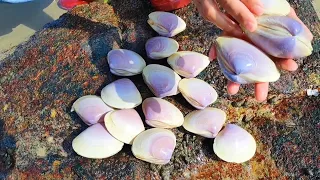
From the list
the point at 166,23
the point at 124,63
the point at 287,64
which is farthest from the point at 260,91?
the point at 166,23

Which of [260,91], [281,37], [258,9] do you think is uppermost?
[258,9]

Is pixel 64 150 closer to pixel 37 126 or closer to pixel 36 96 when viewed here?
pixel 37 126

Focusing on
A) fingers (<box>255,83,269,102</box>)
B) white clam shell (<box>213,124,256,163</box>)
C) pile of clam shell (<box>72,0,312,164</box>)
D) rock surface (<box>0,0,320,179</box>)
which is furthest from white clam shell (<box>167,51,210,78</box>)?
fingers (<box>255,83,269,102</box>)

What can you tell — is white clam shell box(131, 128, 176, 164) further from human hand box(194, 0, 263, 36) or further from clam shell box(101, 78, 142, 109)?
human hand box(194, 0, 263, 36)

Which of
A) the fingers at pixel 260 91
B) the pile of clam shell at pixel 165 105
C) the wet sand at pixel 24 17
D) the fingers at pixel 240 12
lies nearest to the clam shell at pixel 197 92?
the pile of clam shell at pixel 165 105

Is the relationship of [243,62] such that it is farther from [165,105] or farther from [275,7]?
[165,105]

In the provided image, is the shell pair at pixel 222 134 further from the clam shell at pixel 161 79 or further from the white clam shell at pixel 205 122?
the clam shell at pixel 161 79
